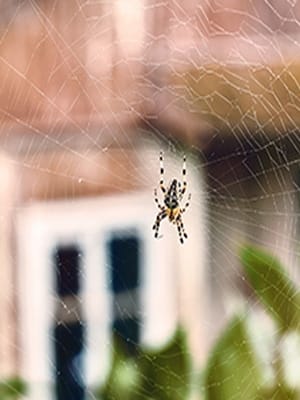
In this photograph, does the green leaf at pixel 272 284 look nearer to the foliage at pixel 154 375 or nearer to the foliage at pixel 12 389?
the foliage at pixel 154 375

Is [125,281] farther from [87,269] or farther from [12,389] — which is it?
[12,389]

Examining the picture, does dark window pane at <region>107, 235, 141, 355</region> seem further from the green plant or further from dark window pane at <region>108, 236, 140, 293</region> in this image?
the green plant

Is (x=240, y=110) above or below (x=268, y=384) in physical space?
above

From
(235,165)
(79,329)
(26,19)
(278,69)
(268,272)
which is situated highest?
(26,19)

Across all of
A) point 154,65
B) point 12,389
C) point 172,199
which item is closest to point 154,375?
point 12,389

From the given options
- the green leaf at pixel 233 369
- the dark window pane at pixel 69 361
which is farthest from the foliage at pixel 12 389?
the dark window pane at pixel 69 361

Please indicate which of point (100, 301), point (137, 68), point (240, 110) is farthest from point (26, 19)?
point (100, 301)

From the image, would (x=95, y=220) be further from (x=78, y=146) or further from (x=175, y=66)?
(x=175, y=66)
